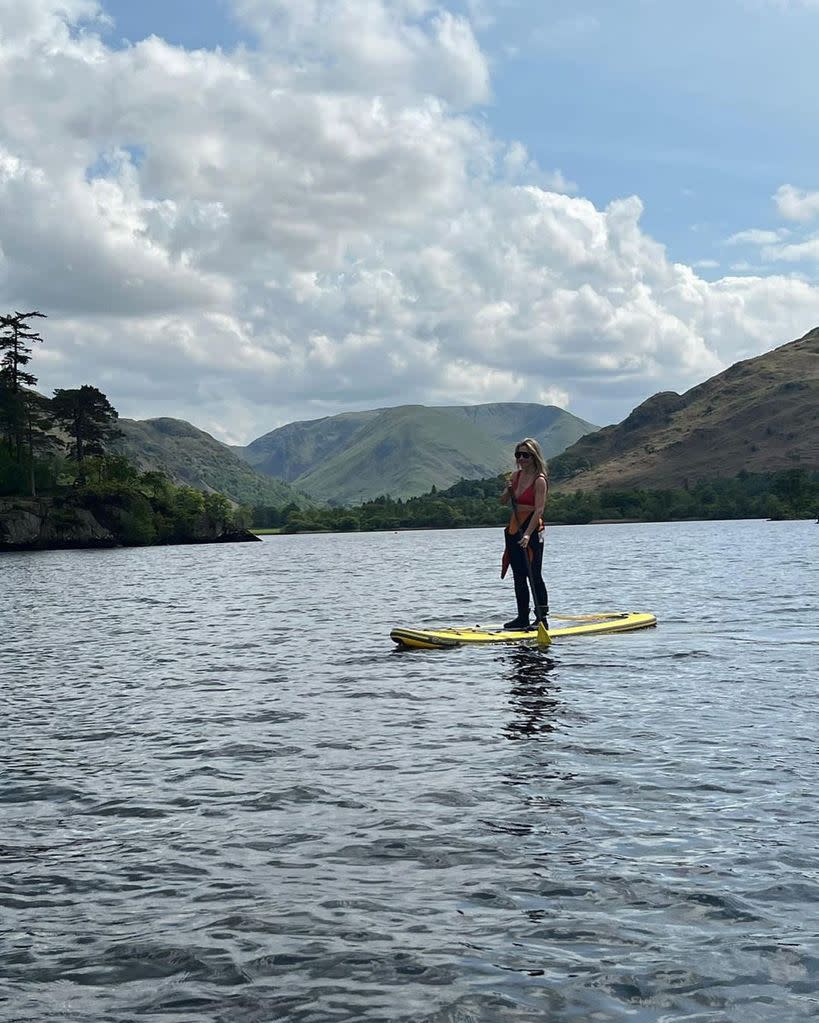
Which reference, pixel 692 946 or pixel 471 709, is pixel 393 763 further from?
pixel 692 946

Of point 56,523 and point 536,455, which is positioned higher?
point 536,455

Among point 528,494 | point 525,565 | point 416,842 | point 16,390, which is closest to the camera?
point 416,842

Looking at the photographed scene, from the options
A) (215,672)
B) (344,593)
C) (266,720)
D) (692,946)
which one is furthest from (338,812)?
(344,593)

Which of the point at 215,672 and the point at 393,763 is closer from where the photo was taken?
the point at 393,763

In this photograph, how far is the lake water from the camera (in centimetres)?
656

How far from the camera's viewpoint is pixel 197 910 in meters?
7.88

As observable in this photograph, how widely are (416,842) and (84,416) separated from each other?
15904 cm

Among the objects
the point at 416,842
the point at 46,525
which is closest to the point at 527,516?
the point at 416,842

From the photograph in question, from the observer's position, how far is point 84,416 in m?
158

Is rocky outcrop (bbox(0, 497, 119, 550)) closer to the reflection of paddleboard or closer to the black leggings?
the reflection of paddleboard

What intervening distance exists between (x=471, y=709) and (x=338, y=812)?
20.2ft

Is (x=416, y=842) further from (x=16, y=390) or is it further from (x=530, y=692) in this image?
(x=16, y=390)

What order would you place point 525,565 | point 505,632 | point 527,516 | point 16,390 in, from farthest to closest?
point 16,390 → point 505,632 → point 525,565 → point 527,516

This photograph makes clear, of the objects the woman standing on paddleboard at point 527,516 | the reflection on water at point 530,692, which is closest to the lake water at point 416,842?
the reflection on water at point 530,692
